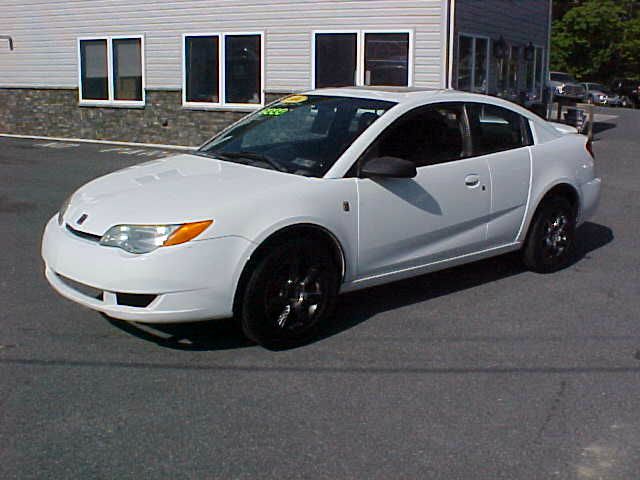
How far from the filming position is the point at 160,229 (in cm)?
490

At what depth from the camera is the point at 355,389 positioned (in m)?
4.72

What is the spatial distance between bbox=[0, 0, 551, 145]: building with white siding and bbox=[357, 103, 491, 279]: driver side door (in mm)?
9343

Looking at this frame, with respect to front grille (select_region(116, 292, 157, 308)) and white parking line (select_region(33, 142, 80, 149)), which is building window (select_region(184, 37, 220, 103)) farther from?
front grille (select_region(116, 292, 157, 308))

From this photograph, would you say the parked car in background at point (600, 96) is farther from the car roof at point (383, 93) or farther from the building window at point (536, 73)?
the car roof at point (383, 93)

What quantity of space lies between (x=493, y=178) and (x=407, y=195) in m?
0.97

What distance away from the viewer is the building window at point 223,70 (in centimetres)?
1719

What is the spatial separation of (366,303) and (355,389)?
5.62ft

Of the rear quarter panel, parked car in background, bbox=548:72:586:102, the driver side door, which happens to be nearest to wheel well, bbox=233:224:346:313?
the driver side door

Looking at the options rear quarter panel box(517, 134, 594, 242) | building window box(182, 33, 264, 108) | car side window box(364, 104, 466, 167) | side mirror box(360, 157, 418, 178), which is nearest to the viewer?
side mirror box(360, 157, 418, 178)

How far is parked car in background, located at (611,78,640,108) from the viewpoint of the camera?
4756cm

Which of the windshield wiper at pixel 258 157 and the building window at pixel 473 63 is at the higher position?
the building window at pixel 473 63

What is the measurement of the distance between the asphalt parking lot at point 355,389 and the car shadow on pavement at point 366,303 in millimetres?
22

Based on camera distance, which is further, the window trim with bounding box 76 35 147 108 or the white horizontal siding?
the window trim with bounding box 76 35 147 108

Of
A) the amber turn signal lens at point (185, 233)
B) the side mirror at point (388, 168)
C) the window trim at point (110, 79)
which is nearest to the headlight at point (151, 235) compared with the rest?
the amber turn signal lens at point (185, 233)
